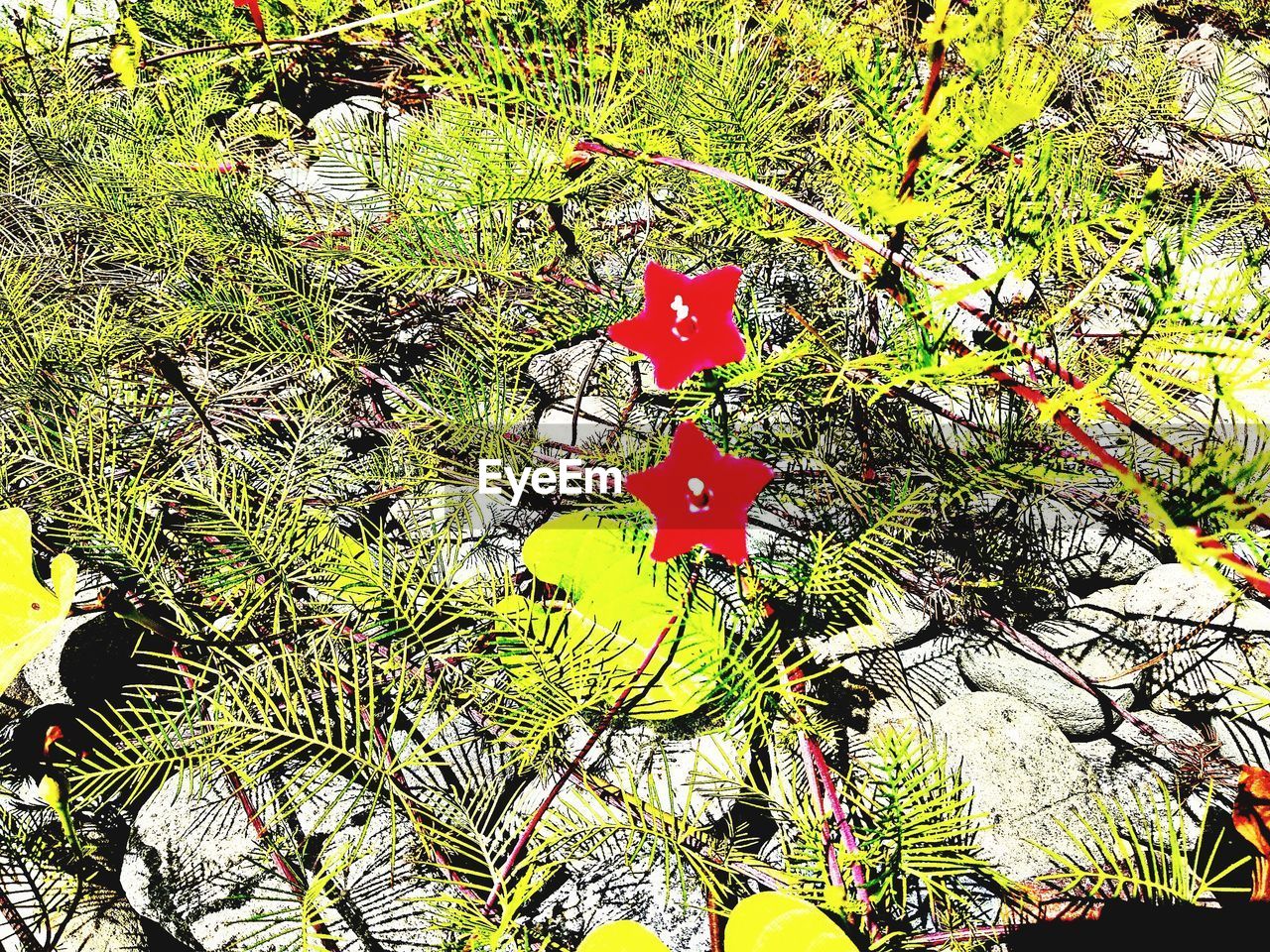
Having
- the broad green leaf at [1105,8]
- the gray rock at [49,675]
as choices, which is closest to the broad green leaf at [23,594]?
the gray rock at [49,675]

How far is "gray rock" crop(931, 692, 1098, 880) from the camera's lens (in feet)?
1.92

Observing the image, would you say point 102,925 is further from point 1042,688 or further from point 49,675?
point 1042,688

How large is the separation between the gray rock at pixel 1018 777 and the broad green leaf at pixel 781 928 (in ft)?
0.59

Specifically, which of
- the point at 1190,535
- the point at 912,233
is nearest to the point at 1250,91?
the point at 912,233

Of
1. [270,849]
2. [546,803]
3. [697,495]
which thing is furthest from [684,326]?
[270,849]

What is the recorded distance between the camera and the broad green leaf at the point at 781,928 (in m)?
0.46

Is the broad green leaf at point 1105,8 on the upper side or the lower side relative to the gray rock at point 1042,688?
upper

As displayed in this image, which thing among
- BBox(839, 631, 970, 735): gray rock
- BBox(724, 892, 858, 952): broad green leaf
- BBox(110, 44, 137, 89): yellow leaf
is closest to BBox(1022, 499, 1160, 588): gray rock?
BBox(839, 631, 970, 735): gray rock

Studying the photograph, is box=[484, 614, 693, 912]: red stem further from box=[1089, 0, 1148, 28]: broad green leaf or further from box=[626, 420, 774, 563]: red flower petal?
box=[1089, 0, 1148, 28]: broad green leaf

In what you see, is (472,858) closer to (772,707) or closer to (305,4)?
(772,707)

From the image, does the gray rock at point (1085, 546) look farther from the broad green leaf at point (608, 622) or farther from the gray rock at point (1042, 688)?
the broad green leaf at point (608, 622)

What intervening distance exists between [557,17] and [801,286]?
36 centimetres

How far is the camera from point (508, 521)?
0.74 meters

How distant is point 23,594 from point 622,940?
19.1 inches
